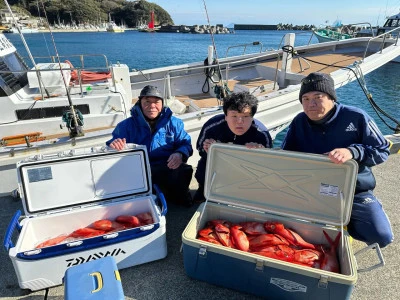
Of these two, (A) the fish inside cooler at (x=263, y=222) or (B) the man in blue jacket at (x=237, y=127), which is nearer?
(A) the fish inside cooler at (x=263, y=222)

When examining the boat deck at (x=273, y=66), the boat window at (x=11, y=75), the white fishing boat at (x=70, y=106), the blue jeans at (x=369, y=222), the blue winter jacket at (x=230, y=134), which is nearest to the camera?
the blue jeans at (x=369, y=222)

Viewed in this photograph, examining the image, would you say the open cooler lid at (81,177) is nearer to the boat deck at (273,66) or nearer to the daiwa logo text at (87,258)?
the daiwa logo text at (87,258)

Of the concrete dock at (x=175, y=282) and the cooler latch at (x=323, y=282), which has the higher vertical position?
the cooler latch at (x=323, y=282)

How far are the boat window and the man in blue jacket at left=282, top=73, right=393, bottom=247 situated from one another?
3662 millimetres

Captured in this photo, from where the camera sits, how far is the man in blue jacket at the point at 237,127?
8.32ft

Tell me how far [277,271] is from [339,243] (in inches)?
27.1

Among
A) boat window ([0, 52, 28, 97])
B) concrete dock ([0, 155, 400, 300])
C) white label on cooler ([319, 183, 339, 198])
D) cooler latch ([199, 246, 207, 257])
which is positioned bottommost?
concrete dock ([0, 155, 400, 300])

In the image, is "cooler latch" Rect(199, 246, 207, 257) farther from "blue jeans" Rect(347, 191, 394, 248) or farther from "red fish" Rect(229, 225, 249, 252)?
"blue jeans" Rect(347, 191, 394, 248)

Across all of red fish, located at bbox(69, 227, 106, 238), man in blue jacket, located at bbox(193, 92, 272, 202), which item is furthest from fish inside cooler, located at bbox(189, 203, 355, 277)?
red fish, located at bbox(69, 227, 106, 238)

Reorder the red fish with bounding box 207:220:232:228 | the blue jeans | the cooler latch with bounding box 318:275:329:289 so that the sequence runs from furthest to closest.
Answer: the red fish with bounding box 207:220:232:228 → the blue jeans → the cooler latch with bounding box 318:275:329:289

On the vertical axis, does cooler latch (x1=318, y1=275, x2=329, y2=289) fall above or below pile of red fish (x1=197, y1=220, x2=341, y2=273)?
above

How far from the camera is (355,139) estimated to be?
7.82ft

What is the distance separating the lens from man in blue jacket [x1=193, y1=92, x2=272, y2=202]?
8.32 feet

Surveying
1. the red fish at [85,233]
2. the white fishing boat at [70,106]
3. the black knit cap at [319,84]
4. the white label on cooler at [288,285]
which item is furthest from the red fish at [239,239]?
the white fishing boat at [70,106]
